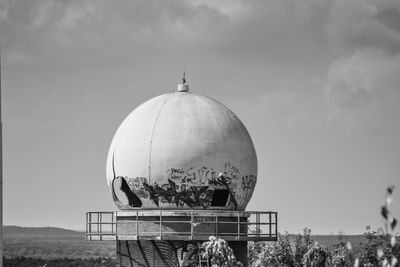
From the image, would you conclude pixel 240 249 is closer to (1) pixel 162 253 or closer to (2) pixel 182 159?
(1) pixel 162 253

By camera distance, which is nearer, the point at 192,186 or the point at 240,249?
the point at 192,186

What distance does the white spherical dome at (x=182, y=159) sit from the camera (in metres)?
42.3

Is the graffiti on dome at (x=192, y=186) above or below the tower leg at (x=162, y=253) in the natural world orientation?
above

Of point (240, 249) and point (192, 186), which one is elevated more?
point (192, 186)

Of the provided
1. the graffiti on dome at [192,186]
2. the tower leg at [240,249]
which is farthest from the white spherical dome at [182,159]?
the tower leg at [240,249]

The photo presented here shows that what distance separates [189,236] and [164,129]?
4189 millimetres

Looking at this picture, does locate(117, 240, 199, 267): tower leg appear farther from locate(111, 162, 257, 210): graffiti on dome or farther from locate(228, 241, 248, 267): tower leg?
Answer: locate(228, 241, 248, 267): tower leg

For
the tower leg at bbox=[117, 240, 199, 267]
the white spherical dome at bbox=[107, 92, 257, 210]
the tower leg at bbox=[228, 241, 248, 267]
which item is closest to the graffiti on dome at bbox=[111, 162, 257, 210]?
the white spherical dome at bbox=[107, 92, 257, 210]

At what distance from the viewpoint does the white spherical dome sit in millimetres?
42312

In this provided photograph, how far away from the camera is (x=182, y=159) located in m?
42.2

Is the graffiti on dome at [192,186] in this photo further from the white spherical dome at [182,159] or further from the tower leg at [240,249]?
the tower leg at [240,249]

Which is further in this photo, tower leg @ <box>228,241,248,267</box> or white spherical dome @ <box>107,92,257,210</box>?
tower leg @ <box>228,241,248,267</box>

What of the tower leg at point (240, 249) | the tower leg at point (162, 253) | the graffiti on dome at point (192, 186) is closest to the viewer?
the graffiti on dome at point (192, 186)

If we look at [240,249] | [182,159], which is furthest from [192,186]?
[240,249]
